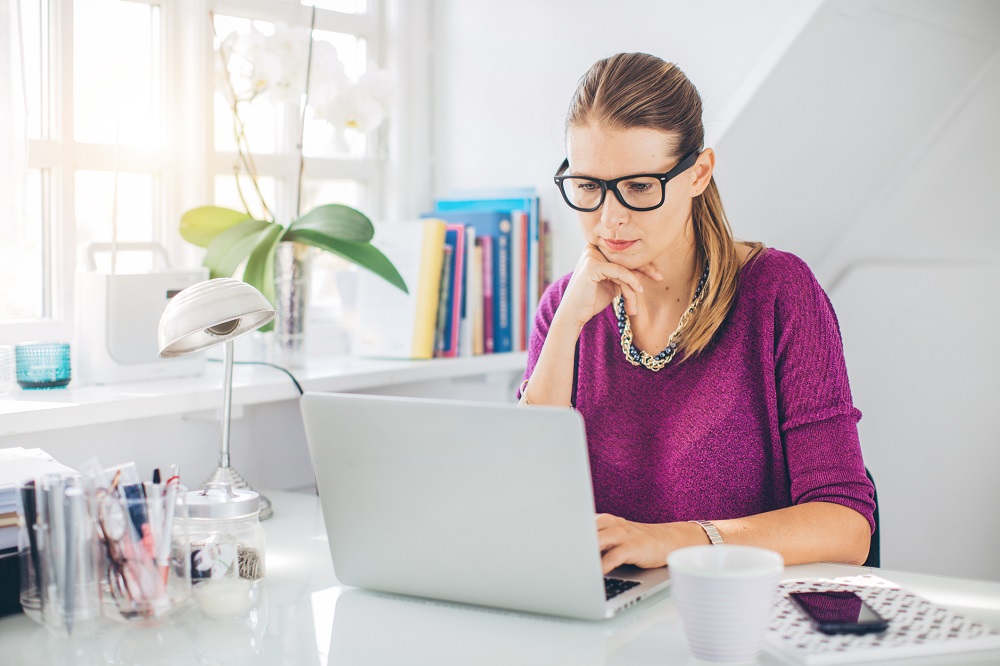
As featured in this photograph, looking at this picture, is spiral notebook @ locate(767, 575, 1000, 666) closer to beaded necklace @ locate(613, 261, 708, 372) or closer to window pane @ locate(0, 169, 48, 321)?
→ beaded necklace @ locate(613, 261, 708, 372)

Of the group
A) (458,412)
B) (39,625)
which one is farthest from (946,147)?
(39,625)

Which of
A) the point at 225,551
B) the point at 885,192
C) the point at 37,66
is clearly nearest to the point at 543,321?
the point at 225,551

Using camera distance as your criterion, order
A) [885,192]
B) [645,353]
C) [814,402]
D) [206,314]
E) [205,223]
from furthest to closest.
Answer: [885,192], [205,223], [645,353], [814,402], [206,314]

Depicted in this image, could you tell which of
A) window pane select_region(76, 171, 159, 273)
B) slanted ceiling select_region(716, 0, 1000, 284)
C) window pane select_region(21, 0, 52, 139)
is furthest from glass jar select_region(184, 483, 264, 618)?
slanted ceiling select_region(716, 0, 1000, 284)

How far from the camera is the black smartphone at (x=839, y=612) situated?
38.9 inches

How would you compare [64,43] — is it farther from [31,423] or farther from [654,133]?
[654,133]

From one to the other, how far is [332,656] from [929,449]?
5.55 feet

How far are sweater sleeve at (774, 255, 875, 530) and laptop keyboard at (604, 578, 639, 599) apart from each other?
340mm

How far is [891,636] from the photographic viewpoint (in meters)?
0.98

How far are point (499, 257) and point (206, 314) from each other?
3.58 feet

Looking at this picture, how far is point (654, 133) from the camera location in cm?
146

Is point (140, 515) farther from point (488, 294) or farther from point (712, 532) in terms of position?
point (488, 294)

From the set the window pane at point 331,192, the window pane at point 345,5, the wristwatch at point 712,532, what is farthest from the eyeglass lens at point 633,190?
the window pane at point 345,5

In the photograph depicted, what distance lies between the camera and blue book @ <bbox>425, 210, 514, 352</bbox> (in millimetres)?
2238
